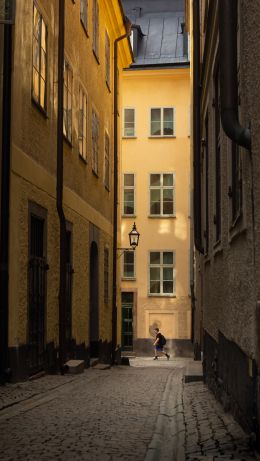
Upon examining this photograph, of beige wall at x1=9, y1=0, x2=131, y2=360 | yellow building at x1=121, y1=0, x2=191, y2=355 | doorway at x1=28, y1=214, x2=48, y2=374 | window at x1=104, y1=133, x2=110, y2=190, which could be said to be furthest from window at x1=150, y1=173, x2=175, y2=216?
doorway at x1=28, y1=214, x2=48, y2=374

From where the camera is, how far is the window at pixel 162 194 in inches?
1419

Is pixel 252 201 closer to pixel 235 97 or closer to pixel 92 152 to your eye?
pixel 235 97

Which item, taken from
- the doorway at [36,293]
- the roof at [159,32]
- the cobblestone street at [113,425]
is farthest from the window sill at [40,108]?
the roof at [159,32]

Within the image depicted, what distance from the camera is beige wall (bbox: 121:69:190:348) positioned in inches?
1379

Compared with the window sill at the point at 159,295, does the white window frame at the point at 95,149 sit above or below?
above

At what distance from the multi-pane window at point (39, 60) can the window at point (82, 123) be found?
3.88 m

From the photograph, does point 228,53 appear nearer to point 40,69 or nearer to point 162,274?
point 40,69

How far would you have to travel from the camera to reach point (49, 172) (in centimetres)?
1395

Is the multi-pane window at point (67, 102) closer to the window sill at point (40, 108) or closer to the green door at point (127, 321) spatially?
the window sill at point (40, 108)

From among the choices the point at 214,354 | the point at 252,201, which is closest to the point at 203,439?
the point at 252,201

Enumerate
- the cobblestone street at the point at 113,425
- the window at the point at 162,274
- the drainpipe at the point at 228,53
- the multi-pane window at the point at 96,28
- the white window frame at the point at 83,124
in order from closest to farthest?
the cobblestone street at the point at 113,425 → the drainpipe at the point at 228,53 → the white window frame at the point at 83,124 → the multi-pane window at the point at 96,28 → the window at the point at 162,274

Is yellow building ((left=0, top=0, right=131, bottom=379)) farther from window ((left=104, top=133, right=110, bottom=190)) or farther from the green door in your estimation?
the green door

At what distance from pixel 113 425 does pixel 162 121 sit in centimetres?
2985

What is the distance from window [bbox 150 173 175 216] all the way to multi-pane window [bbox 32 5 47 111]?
882 inches
